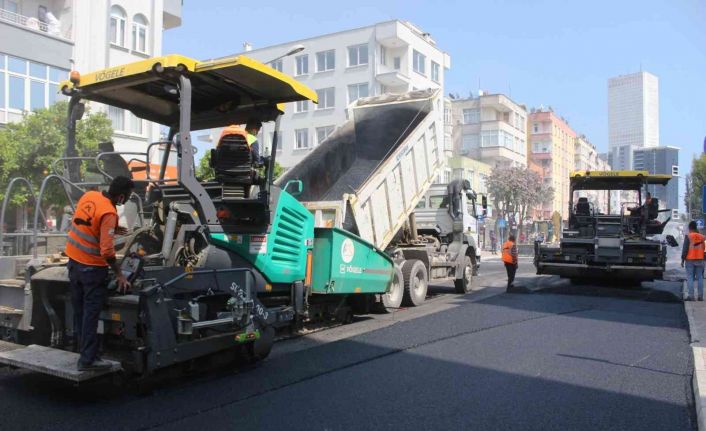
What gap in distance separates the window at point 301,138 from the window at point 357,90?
380 centimetres

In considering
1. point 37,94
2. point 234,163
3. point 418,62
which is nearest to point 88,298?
point 234,163

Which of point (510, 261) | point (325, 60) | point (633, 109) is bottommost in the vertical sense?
point (510, 261)

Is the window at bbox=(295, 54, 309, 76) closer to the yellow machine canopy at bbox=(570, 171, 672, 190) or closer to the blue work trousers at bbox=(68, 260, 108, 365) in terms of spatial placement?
the yellow machine canopy at bbox=(570, 171, 672, 190)

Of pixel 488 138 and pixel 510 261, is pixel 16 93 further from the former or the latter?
pixel 488 138

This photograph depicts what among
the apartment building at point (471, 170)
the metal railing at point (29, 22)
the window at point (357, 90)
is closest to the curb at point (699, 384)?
the metal railing at point (29, 22)

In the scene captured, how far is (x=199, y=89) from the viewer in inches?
233

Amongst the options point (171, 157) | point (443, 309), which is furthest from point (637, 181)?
point (171, 157)

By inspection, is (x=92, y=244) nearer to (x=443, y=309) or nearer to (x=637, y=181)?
(x=443, y=309)

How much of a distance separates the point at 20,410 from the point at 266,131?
11.3ft

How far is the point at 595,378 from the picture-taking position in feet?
18.4

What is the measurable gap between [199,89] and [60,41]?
16.0 m

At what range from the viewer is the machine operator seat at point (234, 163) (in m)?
5.77

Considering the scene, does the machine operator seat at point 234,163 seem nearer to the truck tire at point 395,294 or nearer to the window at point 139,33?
the truck tire at point 395,294

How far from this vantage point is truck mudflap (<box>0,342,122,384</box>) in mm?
4312
